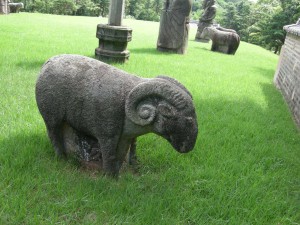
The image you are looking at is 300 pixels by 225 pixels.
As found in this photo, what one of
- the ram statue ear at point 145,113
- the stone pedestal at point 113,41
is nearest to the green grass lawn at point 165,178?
the ram statue ear at point 145,113

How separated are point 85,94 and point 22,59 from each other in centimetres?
480

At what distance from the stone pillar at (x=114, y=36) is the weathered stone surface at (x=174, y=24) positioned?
3280mm

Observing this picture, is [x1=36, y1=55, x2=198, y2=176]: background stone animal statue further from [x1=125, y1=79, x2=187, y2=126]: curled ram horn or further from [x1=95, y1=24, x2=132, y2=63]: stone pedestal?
[x1=95, y1=24, x2=132, y2=63]: stone pedestal

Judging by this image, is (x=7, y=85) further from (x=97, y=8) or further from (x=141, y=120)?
(x=97, y=8)

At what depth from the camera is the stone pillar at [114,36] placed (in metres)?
7.11

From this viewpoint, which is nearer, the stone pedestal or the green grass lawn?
the green grass lawn

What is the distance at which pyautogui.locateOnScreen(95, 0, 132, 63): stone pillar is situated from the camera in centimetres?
711

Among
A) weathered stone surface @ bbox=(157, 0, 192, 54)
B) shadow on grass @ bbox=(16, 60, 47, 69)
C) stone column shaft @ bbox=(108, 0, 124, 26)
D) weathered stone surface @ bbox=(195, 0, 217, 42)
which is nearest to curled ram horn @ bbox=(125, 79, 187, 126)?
shadow on grass @ bbox=(16, 60, 47, 69)

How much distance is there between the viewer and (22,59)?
22.0 ft

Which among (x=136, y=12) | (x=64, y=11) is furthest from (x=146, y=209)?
(x=136, y=12)

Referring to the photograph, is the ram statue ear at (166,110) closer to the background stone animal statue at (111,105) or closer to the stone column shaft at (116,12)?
the background stone animal statue at (111,105)

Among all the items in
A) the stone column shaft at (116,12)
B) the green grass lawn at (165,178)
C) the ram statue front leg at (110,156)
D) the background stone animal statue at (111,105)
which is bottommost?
the green grass lawn at (165,178)

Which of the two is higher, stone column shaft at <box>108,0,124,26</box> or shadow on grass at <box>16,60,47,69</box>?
stone column shaft at <box>108,0,124,26</box>

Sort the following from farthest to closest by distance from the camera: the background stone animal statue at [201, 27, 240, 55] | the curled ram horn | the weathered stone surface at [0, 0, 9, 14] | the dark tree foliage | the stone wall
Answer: the dark tree foliage, the weathered stone surface at [0, 0, 9, 14], the background stone animal statue at [201, 27, 240, 55], the stone wall, the curled ram horn
